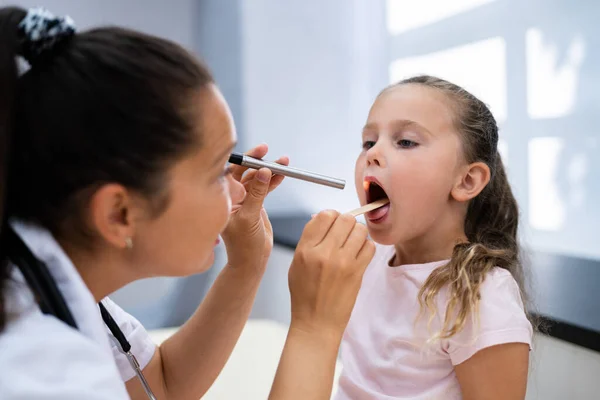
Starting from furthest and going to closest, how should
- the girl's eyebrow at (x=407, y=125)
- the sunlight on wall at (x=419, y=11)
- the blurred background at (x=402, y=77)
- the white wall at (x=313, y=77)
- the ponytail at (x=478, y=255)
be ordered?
the white wall at (x=313, y=77)
the sunlight on wall at (x=419, y=11)
the blurred background at (x=402, y=77)
the girl's eyebrow at (x=407, y=125)
the ponytail at (x=478, y=255)

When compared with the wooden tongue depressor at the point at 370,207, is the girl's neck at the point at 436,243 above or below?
below

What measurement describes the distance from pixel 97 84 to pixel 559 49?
1.40m

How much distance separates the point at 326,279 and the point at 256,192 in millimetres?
277

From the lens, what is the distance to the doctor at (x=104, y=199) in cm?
61

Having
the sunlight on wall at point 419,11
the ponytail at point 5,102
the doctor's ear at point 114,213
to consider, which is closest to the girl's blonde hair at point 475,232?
the doctor's ear at point 114,213

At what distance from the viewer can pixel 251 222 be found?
106cm

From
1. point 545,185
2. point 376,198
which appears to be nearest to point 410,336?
point 376,198

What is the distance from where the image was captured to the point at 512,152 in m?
1.81

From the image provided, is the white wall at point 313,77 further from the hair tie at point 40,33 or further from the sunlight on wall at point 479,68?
the hair tie at point 40,33

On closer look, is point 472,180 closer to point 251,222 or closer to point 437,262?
point 437,262

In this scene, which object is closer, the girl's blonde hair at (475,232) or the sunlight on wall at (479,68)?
the girl's blonde hair at (475,232)

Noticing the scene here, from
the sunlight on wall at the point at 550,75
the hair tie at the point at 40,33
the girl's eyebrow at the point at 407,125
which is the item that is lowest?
the sunlight on wall at the point at 550,75

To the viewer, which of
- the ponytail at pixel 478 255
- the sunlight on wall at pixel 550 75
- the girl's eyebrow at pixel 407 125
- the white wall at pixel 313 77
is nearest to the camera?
the ponytail at pixel 478 255

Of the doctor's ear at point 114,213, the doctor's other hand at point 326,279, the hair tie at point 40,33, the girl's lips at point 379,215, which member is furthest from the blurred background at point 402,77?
the hair tie at point 40,33
